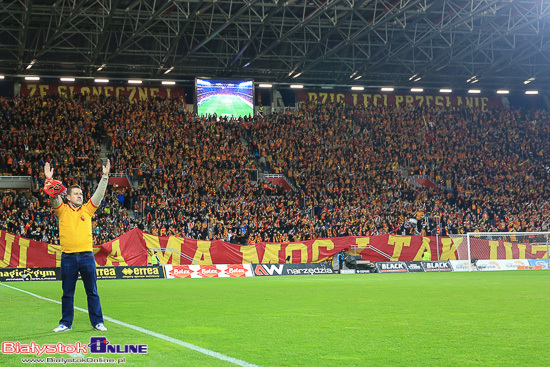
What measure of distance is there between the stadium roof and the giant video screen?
56.4 inches

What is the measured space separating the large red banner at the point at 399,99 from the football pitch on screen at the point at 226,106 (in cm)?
921

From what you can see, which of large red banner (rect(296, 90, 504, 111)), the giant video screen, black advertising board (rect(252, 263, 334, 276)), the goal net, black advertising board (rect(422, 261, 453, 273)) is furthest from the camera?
large red banner (rect(296, 90, 504, 111))

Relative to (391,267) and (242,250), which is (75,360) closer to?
(242,250)

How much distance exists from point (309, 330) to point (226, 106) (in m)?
44.2

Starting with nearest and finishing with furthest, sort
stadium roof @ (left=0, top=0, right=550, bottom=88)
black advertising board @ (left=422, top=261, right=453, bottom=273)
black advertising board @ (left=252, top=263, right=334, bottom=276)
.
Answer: black advertising board @ (left=252, top=263, right=334, bottom=276) → black advertising board @ (left=422, top=261, right=453, bottom=273) → stadium roof @ (left=0, top=0, right=550, bottom=88)

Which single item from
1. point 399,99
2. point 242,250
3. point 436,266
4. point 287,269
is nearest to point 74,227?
point 287,269

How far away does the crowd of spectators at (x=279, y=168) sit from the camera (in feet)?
139

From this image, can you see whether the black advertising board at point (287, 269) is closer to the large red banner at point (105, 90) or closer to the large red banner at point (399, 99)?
the large red banner at point (105, 90)

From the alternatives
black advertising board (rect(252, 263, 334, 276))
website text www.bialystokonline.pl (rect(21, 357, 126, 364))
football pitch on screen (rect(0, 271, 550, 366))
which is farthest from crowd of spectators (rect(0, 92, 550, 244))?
website text www.bialystokonline.pl (rect(21, 357, 126, 364))

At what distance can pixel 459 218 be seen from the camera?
48781mm

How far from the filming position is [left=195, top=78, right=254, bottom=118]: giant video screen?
52.8 meters

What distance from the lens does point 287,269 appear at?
3550 cm

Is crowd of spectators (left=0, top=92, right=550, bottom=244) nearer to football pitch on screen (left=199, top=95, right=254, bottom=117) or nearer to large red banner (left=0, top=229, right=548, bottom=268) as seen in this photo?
football pitch on screen (left=199, top=95, right=254, bottom=117)

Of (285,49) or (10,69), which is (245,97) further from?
(10,69)
